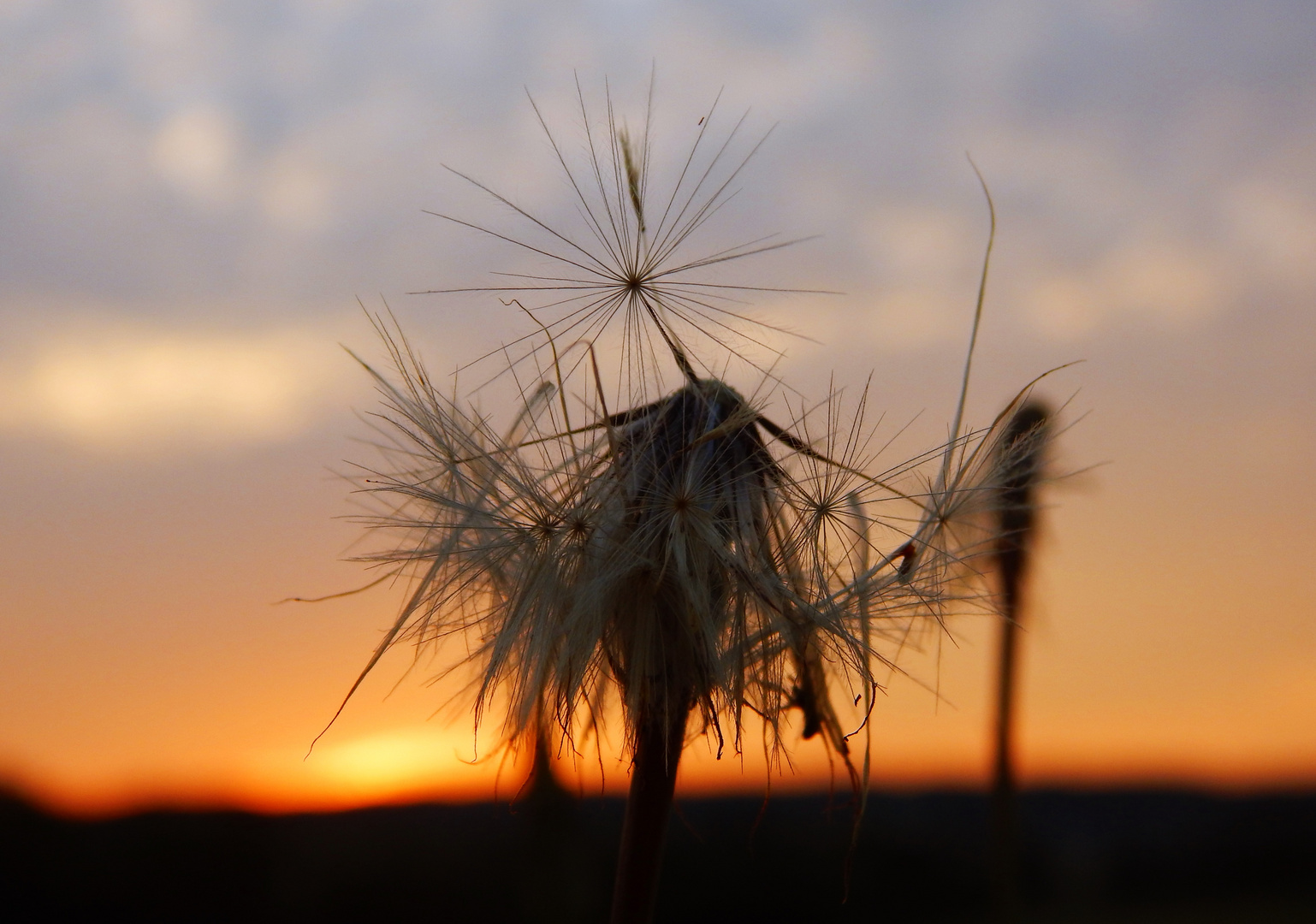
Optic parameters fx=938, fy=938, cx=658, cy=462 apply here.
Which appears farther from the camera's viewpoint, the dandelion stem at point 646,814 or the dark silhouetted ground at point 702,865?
the dark silhouetted ground at point 702,865

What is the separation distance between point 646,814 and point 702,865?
66.2ft

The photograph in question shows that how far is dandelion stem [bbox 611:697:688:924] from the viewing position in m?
2.58

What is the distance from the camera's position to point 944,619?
2.98 m

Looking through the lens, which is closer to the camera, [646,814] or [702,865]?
[646,814]

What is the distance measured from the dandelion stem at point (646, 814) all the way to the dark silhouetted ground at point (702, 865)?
237 inches

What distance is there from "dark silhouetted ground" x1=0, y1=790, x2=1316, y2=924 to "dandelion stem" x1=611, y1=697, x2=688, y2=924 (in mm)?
6022

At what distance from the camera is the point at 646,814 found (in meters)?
2.58

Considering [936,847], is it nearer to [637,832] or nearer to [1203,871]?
[1203,871]

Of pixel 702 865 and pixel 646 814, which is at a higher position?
pixel 646 814

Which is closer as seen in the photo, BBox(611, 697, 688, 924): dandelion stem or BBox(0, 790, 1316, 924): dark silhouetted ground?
BBox(611, 697, 688, 924): dandelion stem

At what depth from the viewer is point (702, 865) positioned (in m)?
21.0

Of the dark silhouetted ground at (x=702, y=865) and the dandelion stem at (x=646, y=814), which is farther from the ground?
the dandelion stem at (x=646, y=814)

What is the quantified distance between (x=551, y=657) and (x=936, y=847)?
25.8 metres

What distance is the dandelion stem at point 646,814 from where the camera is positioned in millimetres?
2576
